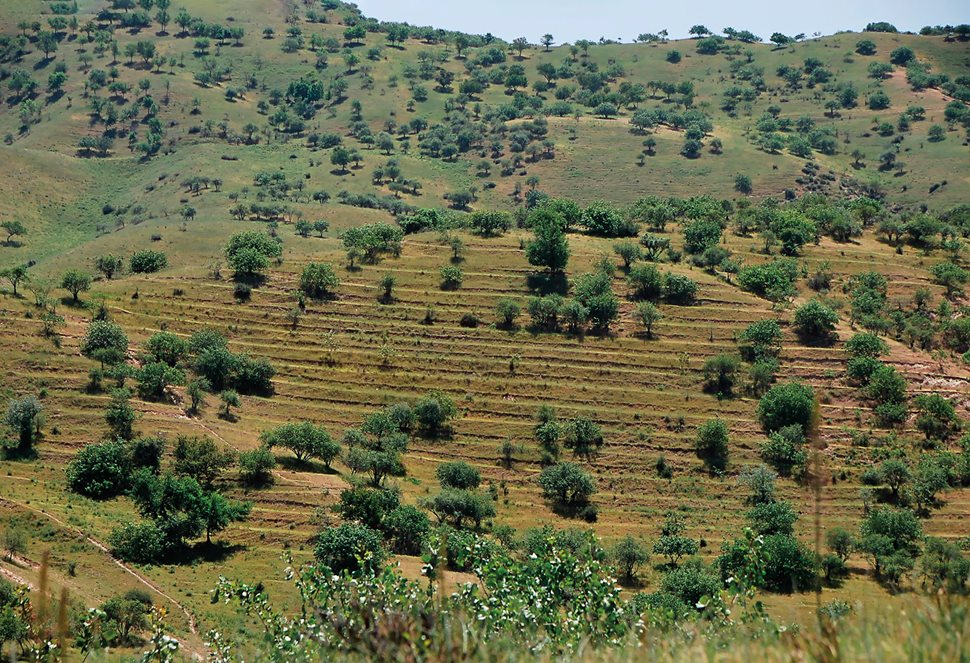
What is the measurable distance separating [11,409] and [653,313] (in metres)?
49.7

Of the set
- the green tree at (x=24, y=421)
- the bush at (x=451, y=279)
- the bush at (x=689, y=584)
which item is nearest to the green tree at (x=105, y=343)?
the green tree at (x=24, y=421)

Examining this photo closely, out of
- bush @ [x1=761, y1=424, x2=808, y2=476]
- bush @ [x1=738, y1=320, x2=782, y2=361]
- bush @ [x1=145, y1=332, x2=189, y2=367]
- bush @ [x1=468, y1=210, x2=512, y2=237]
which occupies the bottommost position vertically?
bush @ [x1=761, y1=424, x2=808, y2=476]

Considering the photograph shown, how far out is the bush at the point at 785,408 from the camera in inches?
2921

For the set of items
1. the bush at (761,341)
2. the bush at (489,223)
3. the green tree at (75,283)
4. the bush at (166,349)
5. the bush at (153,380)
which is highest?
the bush at (489,223)

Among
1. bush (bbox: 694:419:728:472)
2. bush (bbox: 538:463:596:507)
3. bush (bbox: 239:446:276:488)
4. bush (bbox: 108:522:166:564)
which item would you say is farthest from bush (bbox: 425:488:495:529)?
bush (bbox: 694:419:728:472)

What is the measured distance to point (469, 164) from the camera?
179m

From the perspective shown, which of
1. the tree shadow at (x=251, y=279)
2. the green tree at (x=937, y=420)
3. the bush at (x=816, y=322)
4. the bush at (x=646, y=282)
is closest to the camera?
the green tree at (x=937, y=420)

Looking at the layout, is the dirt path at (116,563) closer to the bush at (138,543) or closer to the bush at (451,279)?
the bush at (138,543)

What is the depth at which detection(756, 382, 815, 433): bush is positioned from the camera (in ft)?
243

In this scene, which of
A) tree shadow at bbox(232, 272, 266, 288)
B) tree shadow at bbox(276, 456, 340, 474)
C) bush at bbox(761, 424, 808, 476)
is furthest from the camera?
tree shadow at bbox(232, 272, 266, 288)

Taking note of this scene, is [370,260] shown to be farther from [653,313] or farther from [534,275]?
[653,313]

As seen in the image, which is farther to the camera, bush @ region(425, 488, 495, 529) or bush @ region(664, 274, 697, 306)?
bush @ region(664, 274, 697, 306)

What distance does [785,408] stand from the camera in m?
74.6

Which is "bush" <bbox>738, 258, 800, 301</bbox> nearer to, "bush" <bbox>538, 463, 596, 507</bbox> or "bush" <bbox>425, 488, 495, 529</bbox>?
"bush" <bbox>538, 463, 596, 507</bbox>
